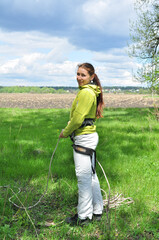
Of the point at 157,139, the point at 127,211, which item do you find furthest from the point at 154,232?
the point at 157,139

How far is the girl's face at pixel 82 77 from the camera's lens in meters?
3.39

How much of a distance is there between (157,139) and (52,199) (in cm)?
556

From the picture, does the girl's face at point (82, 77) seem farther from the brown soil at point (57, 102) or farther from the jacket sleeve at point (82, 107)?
the brown soil at point (57, 102)

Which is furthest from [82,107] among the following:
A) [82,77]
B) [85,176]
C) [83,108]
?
[85,176]

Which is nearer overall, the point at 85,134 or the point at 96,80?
the point at 85,134

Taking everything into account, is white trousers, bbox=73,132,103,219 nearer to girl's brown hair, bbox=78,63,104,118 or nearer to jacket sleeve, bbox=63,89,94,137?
jacket sleeve, bbox=63,89,94,137

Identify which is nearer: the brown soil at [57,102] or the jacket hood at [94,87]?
the jacket hood at [94,87]

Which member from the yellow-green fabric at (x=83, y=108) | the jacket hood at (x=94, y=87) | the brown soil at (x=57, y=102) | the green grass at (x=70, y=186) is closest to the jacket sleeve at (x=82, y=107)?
the yellow-green fabric at (x=83, y=108)

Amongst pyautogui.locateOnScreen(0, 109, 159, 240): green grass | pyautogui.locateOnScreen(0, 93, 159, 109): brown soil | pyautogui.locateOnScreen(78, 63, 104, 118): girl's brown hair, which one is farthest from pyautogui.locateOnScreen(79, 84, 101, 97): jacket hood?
pyautogui.locateOnScreen(0, 93, 159, 109): brown soil

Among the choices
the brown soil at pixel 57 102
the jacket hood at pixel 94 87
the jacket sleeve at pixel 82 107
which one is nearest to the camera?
the jacket sleeve at pixel 82 107

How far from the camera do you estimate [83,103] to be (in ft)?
10.5

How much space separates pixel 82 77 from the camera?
3410 millimetres

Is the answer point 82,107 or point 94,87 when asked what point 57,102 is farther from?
point 82,107

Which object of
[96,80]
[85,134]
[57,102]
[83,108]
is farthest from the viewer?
[57,102]
